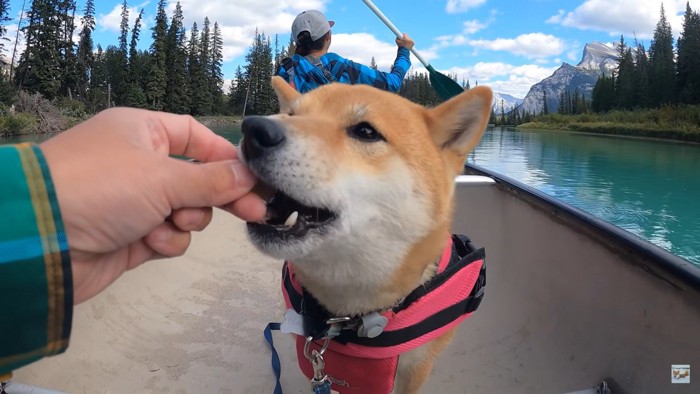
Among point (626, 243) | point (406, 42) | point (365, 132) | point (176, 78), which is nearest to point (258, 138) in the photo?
point (365, 132)

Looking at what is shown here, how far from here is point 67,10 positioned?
163 ft

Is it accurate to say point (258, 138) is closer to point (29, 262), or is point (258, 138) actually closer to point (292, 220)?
point (292, 220)

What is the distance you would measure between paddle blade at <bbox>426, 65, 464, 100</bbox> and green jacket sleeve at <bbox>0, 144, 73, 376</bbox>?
17.5 feet

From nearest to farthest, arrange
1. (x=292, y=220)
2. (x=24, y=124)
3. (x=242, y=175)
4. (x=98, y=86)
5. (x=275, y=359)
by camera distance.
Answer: (x=242, y=175), (x=292, y=220), (x=275, y=359), (x=24, y=124), (x=98, y=86)

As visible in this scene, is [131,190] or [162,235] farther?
[162,235]

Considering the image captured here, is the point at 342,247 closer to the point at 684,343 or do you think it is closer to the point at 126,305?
the point at 684,343

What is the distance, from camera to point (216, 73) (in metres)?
70.4

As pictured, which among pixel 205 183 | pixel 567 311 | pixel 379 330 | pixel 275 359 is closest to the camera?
pixel 205 183

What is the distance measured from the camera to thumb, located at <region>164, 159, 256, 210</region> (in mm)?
1052

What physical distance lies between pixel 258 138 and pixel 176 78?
6110 centimetres

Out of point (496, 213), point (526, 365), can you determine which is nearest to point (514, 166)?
point (496, 213)

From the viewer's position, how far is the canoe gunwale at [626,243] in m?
1.80

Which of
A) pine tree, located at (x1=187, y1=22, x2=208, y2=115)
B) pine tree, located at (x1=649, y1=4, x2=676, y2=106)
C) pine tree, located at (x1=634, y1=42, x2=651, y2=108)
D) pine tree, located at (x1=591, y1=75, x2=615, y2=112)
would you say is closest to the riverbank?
pine tree, located at (x1=187, y1=22, x2=208, y2=115)

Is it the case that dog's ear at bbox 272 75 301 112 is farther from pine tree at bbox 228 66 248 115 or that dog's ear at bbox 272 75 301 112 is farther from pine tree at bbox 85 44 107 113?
pine tree at bbox 228 66 248 115
